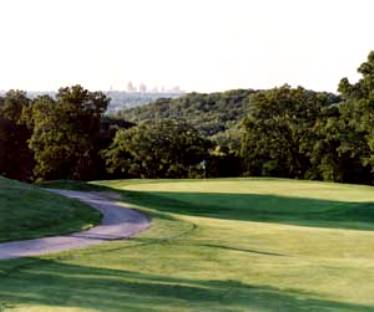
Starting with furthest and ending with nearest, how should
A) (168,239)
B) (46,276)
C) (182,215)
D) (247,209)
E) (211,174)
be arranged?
1. (211,174)
2. (247,209)
3. (182,215)
4. (168,239)
5. (46,276)

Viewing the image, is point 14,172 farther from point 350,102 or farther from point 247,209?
point 247,209

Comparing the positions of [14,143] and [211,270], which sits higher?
[14,143]

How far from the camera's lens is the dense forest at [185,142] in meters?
59.4

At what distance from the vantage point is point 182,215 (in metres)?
26.3

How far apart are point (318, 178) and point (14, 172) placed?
27232mm

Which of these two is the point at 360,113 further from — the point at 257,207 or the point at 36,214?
the point at 36,214

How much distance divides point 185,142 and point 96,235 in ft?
157

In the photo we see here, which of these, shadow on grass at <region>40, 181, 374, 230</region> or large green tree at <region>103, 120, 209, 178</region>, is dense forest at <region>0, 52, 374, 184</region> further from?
shadow on grass at <region>40, 181, 374, 230</region>

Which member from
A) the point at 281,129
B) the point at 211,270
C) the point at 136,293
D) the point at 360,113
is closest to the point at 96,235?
the point at 211,270

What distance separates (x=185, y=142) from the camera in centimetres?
6781

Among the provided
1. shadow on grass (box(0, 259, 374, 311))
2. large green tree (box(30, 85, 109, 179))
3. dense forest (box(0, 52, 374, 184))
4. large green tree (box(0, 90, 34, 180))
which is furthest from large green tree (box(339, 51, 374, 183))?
shadow on grass (box(0, 259, 374, 311))

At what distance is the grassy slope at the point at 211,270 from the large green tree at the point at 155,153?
38.3 meters

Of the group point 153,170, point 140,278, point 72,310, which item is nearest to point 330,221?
point 140,278

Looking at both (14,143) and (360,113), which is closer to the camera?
(360,113)
